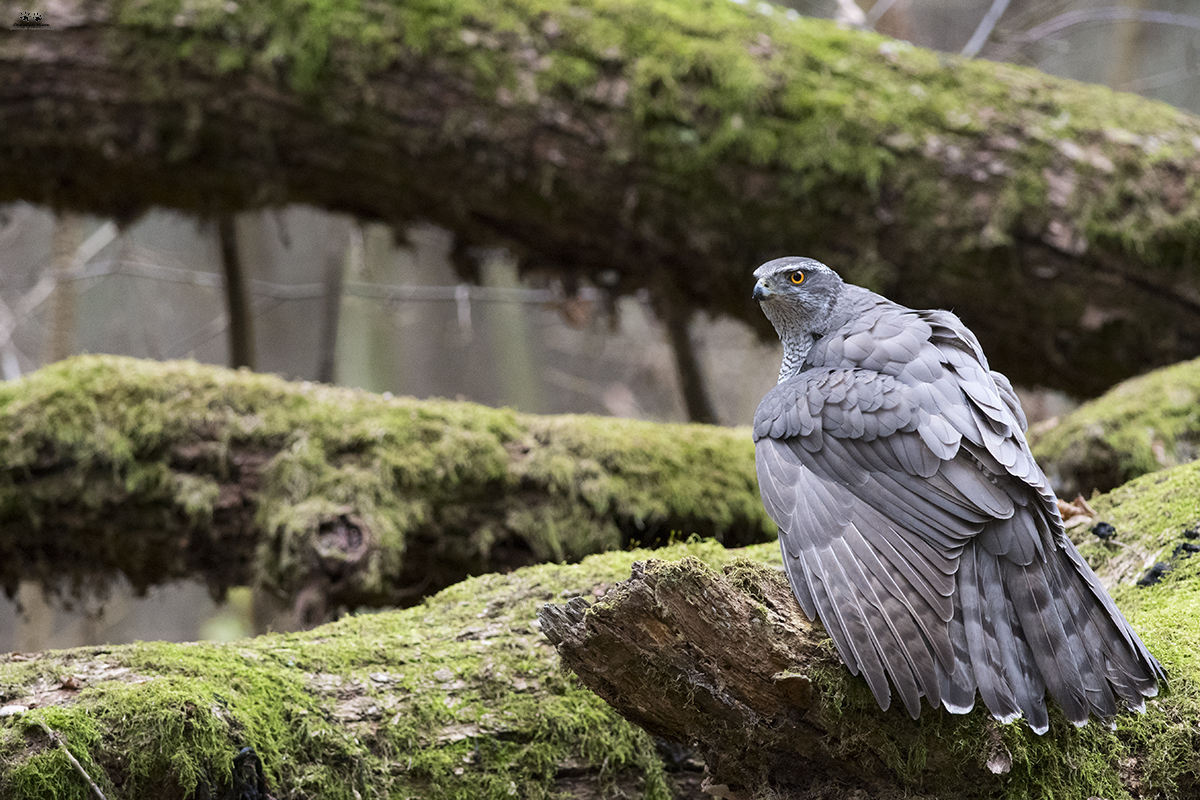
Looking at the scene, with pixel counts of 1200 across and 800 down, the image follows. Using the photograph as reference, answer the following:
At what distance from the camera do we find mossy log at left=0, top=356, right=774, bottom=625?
4281mm

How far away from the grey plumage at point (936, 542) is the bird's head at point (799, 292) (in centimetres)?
44

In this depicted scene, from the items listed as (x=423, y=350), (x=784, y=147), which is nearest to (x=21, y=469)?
(x=784, y=147)

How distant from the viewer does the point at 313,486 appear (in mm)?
4316

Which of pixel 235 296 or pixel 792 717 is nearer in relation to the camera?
pixel 792 717

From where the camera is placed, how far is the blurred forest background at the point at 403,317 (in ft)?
30.8

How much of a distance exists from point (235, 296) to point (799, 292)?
5.44 meters

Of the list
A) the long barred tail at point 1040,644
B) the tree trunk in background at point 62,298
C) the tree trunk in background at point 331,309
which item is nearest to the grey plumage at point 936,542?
the long barred tail at point 1040,644

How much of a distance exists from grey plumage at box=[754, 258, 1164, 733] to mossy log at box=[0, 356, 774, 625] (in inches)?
76.1

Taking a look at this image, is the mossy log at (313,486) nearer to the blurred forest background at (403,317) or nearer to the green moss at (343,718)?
the green moss at (343,718)

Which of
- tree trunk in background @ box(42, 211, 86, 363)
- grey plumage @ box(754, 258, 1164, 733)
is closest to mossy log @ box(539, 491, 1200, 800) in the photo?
grey plumage @ box(754, 258, 1164, 733)

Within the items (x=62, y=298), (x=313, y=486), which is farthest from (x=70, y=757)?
(x=62, y=298)

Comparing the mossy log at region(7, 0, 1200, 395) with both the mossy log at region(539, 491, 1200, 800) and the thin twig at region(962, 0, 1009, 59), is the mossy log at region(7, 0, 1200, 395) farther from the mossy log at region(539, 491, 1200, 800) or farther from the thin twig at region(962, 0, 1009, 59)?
the mossy log at region(539, 491, 1200, 800)

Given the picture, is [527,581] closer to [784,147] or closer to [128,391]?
[128,391]

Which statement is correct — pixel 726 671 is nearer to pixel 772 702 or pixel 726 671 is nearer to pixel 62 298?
pixel 772 702
